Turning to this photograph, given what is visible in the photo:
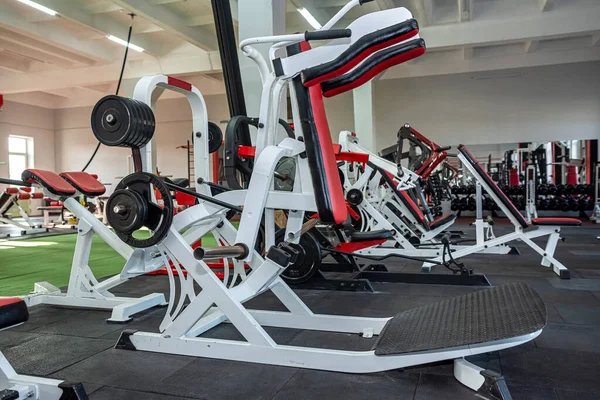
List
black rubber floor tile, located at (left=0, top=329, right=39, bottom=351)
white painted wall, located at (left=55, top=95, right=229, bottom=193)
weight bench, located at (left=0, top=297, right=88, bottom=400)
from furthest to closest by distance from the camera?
white painted wall, located at (left=55, top=95, right=229, bottom=193) < black rubber floor tile, located at (left=0, top=329, right=39, bottom=351) < weight bench, located at (left=0, top=297, right=88, bottom=400)

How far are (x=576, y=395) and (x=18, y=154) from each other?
53.9ft

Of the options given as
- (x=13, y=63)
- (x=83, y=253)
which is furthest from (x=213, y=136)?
(x=13, y=63)

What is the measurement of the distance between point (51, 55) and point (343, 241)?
10.3 metres

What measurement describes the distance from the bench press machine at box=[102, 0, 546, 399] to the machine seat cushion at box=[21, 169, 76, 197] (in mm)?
1023

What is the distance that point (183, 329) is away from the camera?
2195 mm

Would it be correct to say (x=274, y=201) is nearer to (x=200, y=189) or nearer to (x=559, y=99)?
(x=200, y=189)

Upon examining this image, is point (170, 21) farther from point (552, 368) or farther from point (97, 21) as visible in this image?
point (552, 368)

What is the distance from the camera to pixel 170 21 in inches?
328

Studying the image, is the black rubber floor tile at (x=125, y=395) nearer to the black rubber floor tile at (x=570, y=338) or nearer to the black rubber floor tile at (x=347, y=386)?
the black rubber floor tile at (x=347, y=386)

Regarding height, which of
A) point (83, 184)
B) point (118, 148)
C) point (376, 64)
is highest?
point (118, 148)

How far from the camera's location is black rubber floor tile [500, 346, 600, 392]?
182 centimetres

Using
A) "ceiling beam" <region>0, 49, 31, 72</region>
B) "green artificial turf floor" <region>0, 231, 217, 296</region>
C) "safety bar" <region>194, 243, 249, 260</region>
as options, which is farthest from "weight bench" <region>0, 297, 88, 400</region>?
"ceiling beam" <region>0, 49, 31, 72</region>

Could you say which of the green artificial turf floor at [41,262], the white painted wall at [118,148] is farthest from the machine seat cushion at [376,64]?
the white painted wall at [118,148]

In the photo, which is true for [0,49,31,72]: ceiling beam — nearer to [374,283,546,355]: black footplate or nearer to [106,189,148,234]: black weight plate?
[106,189,148,234]: black weight plate
